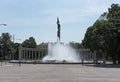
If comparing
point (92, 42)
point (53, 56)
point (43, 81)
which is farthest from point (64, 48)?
point (43, 81)

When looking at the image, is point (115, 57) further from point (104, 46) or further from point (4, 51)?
point (4, 51)

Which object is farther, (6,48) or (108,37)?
(6,48)

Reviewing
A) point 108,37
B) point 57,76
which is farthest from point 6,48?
point 57,76

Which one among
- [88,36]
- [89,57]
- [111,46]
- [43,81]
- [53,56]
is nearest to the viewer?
[43,81]

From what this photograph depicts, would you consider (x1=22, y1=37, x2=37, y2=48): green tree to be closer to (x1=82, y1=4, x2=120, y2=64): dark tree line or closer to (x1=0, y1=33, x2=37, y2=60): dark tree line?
(x1=0, y1=33, x2=37, y2=60): dark tree line

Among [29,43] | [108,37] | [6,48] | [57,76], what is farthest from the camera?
[29,43]

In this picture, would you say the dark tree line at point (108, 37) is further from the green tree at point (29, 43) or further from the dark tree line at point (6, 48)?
the green tree at point (29, 43)

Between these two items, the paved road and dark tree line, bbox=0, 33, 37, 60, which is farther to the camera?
dark tree line, bbox=0, 33, 37, 60

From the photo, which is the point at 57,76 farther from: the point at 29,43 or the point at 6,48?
the point at 29,43

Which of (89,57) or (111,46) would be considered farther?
(89,57)

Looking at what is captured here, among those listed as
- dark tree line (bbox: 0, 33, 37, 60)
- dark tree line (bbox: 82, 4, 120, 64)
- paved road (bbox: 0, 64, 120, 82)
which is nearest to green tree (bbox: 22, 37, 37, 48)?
dark tree line (bbox: 0, 33, 37, 60)

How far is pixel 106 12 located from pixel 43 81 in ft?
216

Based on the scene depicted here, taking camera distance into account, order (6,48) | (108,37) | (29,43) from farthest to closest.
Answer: (29,43) → (6,48) → (108,37)

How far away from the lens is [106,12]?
297 ft
